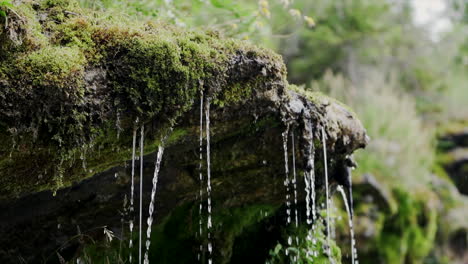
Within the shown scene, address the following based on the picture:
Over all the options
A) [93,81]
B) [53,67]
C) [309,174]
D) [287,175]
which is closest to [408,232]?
[309,174]

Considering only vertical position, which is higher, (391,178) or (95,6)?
(95,6)

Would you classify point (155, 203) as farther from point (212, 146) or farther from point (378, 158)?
point (378, 158)

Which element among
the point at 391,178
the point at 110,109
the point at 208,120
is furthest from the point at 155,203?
the point at 391,178

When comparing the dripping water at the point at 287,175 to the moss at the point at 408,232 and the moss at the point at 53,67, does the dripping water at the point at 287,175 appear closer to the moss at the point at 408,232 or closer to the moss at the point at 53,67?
the moss at the point at 53,67

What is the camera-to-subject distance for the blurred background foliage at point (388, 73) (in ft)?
13.7

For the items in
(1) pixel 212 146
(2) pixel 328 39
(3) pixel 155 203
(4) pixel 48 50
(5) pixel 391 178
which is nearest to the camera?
(4) pixel 48 50

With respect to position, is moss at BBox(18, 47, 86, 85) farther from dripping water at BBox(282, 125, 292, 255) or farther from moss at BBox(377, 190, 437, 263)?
moss at BBox(377, 190, 437, 263)

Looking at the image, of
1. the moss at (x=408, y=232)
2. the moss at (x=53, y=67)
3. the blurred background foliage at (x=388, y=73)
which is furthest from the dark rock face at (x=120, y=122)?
the moss at (x=408, y=232)

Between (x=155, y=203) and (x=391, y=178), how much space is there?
535 cm

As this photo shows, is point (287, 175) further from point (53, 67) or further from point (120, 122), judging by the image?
point (53, 67)

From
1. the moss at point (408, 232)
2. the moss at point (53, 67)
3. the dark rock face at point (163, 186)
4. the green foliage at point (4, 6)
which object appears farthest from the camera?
the moss at point (408, 232)

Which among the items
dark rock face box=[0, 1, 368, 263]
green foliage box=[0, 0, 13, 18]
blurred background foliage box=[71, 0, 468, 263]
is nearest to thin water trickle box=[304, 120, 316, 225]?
dark rock face box=[0, 1, 368, 263]

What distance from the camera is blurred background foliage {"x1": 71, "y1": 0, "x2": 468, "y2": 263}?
13.7 feet

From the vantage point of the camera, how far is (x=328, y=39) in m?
10.5
